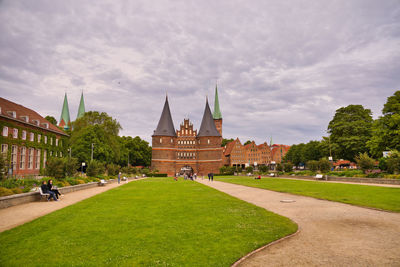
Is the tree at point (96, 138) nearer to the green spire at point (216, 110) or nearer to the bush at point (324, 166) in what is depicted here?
the bush at point (324, 166)

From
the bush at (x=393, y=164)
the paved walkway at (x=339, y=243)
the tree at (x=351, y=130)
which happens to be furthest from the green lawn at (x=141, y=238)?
the tree at (x=351, y=130)

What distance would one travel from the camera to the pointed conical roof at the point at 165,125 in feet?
263

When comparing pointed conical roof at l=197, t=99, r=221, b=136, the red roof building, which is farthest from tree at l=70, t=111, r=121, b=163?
pointed conical roof at l=197, t=99, r=221, b=136

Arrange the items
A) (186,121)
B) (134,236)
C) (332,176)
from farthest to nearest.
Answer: (186,121) → (332,176) → (134,236)

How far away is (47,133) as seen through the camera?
46812mm

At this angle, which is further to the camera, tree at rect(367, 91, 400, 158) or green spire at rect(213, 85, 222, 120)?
green spire at rect(213, 85, 222, 120)

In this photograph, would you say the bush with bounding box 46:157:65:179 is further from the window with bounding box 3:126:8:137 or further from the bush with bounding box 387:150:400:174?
the bush with bounding box 387:150:400:174

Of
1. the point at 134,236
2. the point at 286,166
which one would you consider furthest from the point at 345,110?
the point at 134,236

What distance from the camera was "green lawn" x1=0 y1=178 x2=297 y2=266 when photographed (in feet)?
18.2

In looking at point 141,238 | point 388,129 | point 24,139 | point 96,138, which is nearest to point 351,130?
point 388,129

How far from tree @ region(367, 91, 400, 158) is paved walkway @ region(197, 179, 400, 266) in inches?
1140

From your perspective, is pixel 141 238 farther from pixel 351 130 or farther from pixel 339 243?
pixel 351 130

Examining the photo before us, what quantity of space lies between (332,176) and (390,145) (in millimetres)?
9941

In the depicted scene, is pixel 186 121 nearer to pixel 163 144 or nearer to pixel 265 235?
pixel 163 144
